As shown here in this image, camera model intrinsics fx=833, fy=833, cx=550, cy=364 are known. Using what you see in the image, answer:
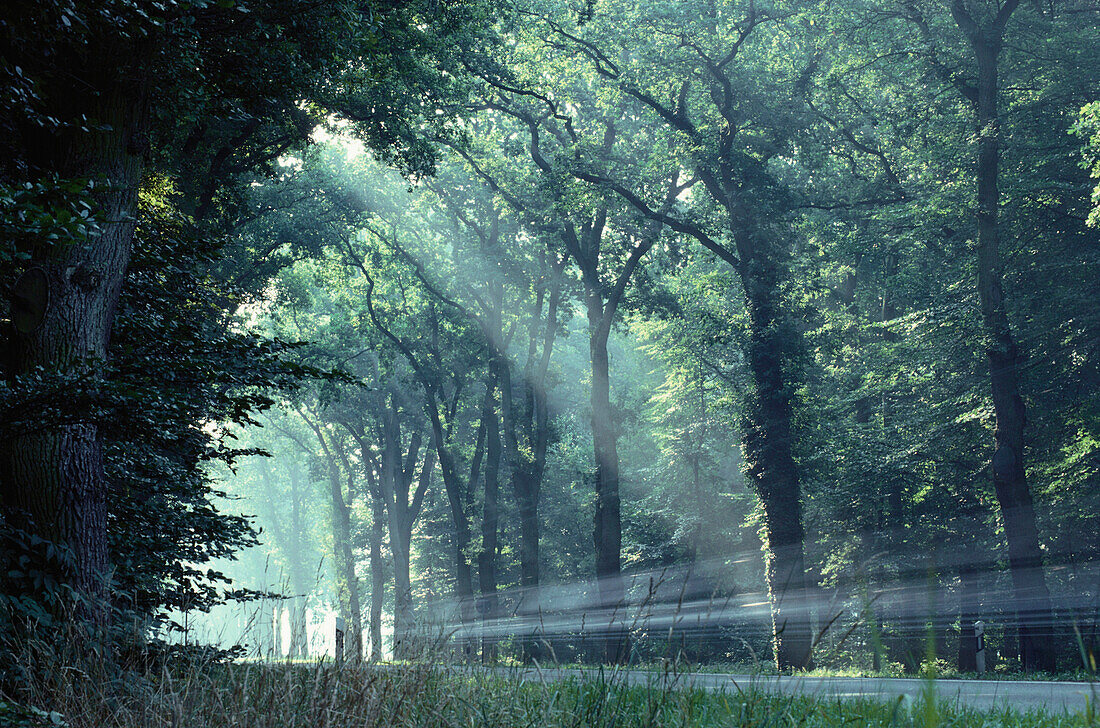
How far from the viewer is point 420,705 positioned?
15.4 ft

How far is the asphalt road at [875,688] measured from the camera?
478 cm

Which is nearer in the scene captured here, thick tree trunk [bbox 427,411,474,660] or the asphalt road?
the asphalt road

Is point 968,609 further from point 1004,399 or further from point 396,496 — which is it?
point 396,496

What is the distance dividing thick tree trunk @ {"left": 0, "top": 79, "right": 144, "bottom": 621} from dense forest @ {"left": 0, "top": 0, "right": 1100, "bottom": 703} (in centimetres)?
3

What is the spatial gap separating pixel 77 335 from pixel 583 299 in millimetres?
21440

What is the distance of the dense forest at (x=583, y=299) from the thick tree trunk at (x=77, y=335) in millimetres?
34

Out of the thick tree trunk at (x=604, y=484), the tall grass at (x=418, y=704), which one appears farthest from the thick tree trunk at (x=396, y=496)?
the tall grass at (x=418, y=704)

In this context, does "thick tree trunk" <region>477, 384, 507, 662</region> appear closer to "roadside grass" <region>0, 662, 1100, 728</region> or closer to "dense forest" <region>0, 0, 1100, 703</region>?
"dense forest" <region>0, 0, 1100, 703</region>

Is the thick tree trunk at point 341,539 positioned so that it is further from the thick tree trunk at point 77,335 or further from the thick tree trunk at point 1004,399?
the thick tree trunk at point 77,335

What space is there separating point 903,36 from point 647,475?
22.0 meters

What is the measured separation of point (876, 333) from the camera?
2641 cm

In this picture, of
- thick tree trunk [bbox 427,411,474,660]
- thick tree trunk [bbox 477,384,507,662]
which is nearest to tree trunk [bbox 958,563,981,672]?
thick tree trunk [bbox 477,384,507,662]

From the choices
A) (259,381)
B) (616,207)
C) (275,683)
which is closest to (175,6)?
(259,381)

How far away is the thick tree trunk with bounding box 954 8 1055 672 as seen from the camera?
17.2 metres
